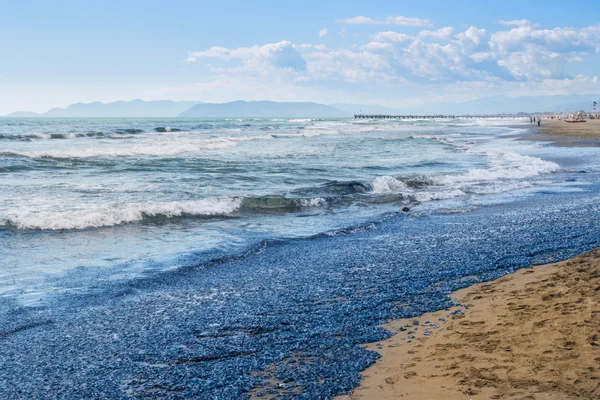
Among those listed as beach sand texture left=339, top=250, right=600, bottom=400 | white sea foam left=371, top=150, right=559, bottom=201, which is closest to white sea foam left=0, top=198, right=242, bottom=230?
white sea foam left=371, top=150, right=559, bottom=201

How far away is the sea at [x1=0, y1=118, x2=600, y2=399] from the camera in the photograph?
16.5 ft

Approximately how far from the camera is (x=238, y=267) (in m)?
8.96

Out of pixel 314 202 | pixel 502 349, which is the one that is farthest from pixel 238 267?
pixel 314 202

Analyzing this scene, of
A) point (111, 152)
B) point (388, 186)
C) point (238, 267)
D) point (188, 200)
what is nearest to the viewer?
point (238, 267)

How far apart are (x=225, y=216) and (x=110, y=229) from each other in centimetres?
319

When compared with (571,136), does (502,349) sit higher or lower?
lower

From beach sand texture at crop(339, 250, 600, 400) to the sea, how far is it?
0.35 m

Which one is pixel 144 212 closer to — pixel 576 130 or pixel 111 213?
pixel 111 213

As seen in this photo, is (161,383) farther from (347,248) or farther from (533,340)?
(347,248)

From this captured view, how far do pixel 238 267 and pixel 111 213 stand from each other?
563 cm

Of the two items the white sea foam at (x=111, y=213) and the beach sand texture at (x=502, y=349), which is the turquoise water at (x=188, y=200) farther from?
the beach sand texture at (x=502, y=349)

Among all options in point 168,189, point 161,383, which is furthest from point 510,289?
point 168,189

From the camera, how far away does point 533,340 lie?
16.1 feet

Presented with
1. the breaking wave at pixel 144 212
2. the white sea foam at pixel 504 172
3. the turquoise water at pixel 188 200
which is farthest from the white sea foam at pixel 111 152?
the white sea foam at pixel 504 172
